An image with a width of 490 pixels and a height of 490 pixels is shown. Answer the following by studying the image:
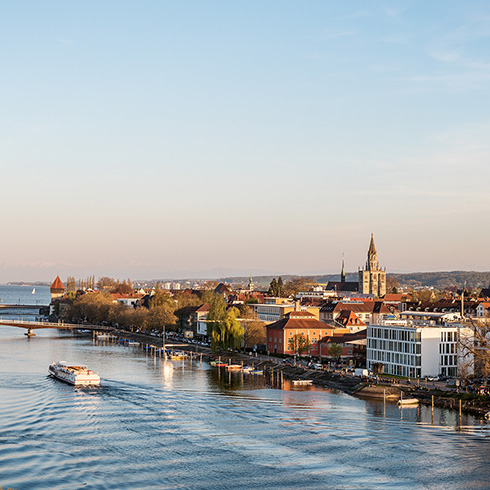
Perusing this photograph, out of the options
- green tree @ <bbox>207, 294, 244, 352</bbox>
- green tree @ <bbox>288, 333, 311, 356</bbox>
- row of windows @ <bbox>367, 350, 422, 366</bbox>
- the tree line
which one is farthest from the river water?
the tree line

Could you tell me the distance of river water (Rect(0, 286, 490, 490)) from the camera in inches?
1483

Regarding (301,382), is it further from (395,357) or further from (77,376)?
(77,376)

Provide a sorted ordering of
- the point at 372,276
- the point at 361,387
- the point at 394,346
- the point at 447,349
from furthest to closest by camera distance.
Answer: the point at 372,276 → the point at 394,346 → the point at 447,349 → the point at 361,387

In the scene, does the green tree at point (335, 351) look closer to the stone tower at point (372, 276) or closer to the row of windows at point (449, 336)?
the row of windows at point (449, 336)

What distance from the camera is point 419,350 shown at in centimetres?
7075

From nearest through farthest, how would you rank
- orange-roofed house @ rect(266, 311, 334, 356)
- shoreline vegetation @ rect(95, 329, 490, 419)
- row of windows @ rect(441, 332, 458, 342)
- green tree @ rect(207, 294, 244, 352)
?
shoreline vegetation @ rect(95, 329, 490, 419), row of windows @ rect(441, 332, 458, 342), orange-roofed house @ rect(266, 311, 334, 356), green tree @ rect(207, 294, 244, 352)

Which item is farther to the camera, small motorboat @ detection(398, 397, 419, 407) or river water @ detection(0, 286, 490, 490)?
small motorboat @ detection(398, 397, 419, 407)

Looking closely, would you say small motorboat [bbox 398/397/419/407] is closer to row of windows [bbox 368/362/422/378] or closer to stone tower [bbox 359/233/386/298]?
row of windows [bbox 368/362/422/378]

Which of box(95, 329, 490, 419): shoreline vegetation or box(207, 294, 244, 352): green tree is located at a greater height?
box(207, 294, 244, 352): green tree

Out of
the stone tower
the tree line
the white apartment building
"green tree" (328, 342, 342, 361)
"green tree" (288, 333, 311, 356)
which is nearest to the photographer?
the white apartment building

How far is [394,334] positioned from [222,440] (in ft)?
107

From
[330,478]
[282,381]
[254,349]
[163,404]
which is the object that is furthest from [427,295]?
[330,478]

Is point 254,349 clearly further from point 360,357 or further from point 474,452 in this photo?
point 474,452

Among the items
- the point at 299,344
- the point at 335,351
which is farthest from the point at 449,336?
the point at 299,344
